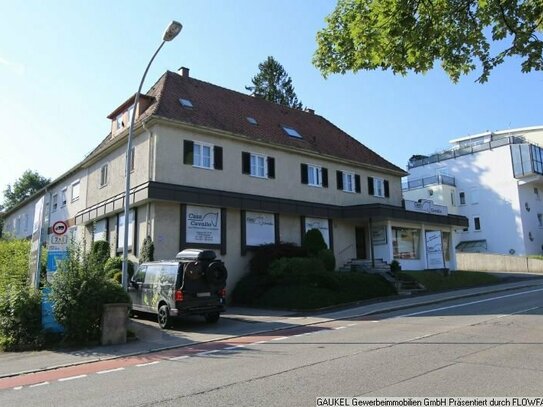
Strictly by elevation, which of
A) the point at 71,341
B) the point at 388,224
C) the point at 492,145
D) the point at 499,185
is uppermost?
the point at 492,145

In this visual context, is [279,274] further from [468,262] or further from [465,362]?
[468,262]

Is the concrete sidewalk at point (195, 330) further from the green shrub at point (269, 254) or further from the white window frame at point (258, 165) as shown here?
the white window frame at point (258, 165)

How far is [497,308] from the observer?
1594 cm

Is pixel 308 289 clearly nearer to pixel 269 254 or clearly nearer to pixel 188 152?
pixel 269 254

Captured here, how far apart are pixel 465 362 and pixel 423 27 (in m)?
5.62

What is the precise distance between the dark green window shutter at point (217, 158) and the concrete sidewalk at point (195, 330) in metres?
6.76

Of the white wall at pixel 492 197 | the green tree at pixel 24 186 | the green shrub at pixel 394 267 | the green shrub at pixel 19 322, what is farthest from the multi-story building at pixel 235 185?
the green tree at pixel 24 186

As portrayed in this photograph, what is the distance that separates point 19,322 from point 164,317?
400 cm

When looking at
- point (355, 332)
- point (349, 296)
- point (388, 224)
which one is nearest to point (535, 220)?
point (388, 224)

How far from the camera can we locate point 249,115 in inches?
1095

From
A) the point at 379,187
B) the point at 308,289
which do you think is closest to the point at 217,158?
the point at 308,289

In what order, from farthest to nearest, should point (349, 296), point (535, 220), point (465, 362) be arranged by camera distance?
point (535, 220)
point (349, 296)
point (465, 362)

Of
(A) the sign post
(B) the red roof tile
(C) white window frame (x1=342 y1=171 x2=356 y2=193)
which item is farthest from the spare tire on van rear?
(C) white window frame (x1=342 y1=171 x2=356 y2=193)

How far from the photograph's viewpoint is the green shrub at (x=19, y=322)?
40.5 feet
